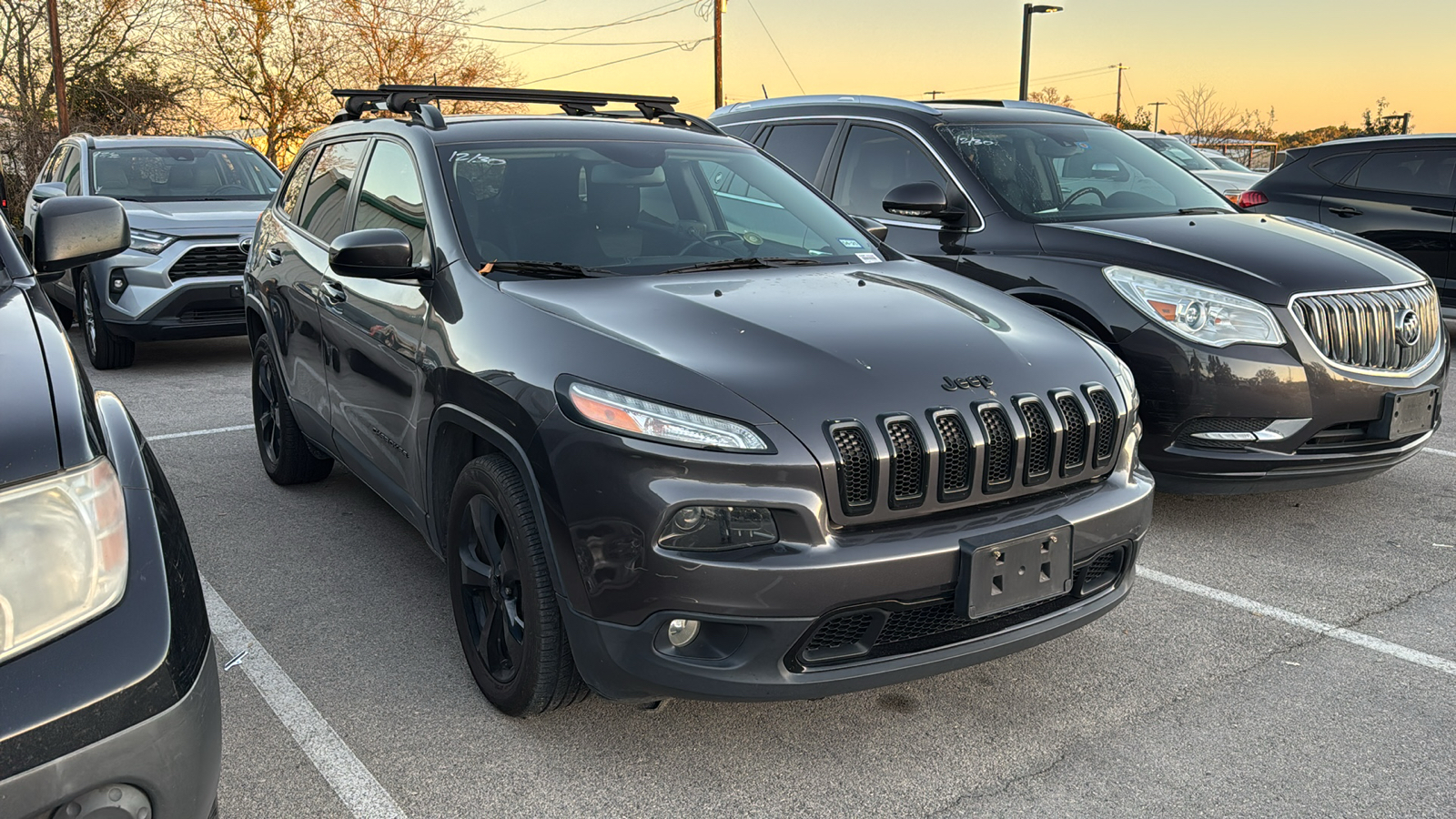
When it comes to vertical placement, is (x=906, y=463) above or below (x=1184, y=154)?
below

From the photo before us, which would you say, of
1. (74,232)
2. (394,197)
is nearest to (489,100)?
(394,197)

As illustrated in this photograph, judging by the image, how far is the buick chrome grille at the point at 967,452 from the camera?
256 cm

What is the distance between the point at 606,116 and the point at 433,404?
1903 mm

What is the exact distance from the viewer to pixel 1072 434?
9.44ft

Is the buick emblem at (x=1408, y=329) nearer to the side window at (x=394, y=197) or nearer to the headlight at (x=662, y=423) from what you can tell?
the headlight at (x=662, y=423)

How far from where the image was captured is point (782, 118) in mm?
6477

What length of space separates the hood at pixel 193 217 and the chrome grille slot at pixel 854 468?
720cm

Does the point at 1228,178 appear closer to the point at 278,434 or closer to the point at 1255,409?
the point at 1255,409

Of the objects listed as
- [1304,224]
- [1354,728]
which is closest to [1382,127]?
[1304,224]

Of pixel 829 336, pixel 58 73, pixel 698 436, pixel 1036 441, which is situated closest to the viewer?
pixel 698 436

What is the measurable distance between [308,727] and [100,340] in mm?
6669

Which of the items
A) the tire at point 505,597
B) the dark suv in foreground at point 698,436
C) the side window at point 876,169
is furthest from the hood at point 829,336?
Result: the side window at point 876,169

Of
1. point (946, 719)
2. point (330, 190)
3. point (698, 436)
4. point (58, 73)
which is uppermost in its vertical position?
point (58, 73)

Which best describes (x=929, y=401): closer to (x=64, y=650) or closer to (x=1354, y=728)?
(x=1354, y=728)
